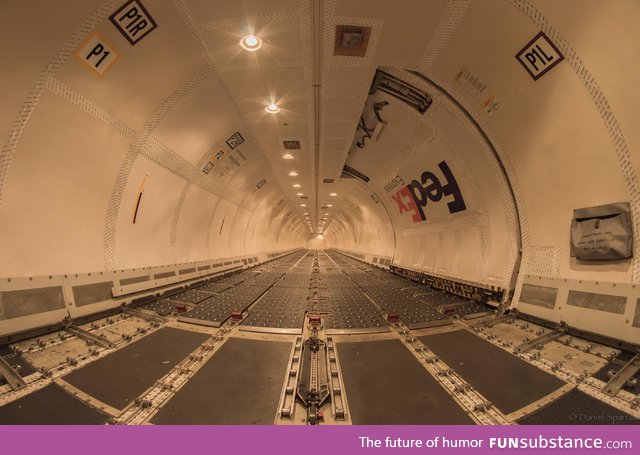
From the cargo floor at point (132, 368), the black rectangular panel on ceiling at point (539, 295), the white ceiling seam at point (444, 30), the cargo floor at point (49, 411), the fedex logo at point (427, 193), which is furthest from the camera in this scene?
the fedex logo at point (427, 193)

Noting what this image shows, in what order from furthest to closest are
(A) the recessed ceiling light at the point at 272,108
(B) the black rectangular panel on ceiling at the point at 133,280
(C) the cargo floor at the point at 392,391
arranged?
(A) the recessed ceiling light at the point at 272,108 < (B) the black rectangular panel on ceiling at the point at 133,280 < (C) the cargo floor at the point at 392,391

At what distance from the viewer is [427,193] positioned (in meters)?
6.86

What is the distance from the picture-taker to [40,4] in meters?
2.39

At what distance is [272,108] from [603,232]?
19.9 feet

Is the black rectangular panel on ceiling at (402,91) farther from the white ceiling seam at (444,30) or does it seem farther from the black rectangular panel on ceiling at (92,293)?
the black rectangular panel on ceiling at (92,293)

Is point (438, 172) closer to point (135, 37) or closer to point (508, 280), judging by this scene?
point (508, 280)

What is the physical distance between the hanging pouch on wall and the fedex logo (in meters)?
2.36

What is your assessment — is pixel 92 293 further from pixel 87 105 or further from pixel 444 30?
pixel 444 30

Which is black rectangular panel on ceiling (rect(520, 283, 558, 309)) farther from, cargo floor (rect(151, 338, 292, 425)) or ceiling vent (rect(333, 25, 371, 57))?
ceiling vent (rect(333, 25, 371, 57))

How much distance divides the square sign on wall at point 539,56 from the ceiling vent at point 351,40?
2.15 meters

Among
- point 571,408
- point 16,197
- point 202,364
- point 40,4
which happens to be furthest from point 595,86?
point 16,197

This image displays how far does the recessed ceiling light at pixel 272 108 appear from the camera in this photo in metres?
5.21

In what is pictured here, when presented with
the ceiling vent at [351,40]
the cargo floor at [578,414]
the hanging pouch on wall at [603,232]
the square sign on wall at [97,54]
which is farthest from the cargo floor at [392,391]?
the square sign on wall at [97,54]

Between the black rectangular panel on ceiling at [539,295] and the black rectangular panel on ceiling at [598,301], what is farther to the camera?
the black rectangular panel on ceiling at [539,295]
